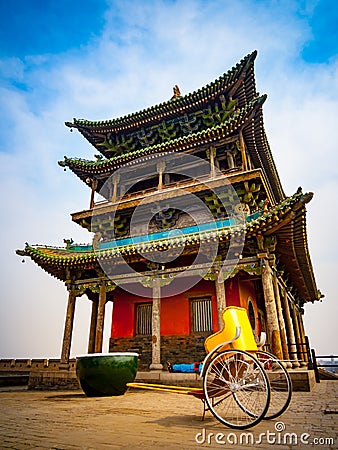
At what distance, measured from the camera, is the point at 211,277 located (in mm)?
10789

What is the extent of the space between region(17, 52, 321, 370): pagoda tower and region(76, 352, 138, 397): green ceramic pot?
3.60m

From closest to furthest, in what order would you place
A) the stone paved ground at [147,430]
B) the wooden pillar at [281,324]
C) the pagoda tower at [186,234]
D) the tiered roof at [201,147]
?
1. the stone paved ground at [147,430]
2. the wooden pillar at [281,324]
3. the tiered roof at [201,147]
4. the pagoda tower at [186,234]

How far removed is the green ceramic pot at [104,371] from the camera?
6.80 metres

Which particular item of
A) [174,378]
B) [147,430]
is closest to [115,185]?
[174,378]

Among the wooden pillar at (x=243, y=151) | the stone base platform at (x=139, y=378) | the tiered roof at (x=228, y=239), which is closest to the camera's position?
the stone base platform at (x=139, y=378)

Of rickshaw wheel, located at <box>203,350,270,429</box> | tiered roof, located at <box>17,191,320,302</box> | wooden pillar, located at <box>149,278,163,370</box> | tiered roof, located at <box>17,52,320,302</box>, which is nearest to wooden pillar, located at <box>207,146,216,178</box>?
tiered roof, located at <box>17,52,320,302</box>

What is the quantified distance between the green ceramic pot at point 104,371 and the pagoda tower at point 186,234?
3.60 m

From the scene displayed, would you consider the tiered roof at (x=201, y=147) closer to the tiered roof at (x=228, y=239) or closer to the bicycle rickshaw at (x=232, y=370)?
the tiered roof at (x=228, y=239)

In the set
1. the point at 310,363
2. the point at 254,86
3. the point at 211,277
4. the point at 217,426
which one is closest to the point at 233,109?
the point at 254,86

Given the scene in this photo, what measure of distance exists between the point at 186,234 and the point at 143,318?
4.63 m

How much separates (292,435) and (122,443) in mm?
1642

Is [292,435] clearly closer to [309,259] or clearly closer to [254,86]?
[309,259]

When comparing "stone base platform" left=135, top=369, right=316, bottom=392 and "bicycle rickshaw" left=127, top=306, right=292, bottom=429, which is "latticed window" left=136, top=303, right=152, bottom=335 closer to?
"stone base platform" left=135, top=369, right=316, bottom=392

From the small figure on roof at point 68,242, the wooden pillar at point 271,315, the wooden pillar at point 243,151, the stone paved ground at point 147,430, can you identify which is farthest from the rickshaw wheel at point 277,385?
the small figure on roof at point 68,242
